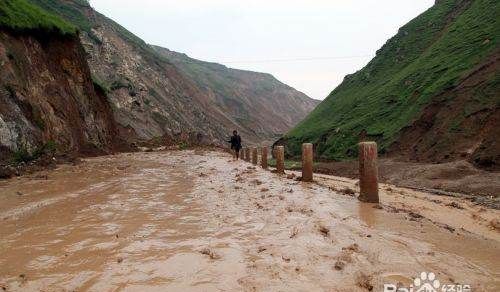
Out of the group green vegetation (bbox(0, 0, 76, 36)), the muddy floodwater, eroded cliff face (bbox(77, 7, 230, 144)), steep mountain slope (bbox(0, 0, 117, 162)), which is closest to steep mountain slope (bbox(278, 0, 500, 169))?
the muddy floodwater

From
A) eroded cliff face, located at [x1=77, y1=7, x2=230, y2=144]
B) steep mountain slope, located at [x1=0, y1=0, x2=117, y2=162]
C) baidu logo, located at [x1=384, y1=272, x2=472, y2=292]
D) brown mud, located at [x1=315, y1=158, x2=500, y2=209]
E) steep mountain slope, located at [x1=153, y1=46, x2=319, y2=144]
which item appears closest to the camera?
baidu logo, located at [x1=384, y1=272, x2=472, y2=292]

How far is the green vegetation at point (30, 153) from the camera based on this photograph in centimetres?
1514

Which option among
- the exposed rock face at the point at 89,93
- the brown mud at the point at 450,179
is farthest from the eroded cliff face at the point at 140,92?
the brown mud at the point at 450,179

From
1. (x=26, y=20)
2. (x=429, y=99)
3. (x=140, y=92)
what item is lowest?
(x=429, y=99)

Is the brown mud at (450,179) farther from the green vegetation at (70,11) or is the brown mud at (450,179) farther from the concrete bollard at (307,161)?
the green vegetation at (70,11)

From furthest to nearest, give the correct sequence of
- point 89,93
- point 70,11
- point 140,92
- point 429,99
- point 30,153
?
point 70,11 < point 140,92 < point 89,93 < point 429,99 < point 30,153

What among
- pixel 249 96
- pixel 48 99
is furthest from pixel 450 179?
pixel 249 96

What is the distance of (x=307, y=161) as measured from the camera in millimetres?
13672

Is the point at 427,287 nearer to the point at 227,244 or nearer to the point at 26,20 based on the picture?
the point at 227,244

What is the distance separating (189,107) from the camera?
6956 centimetres

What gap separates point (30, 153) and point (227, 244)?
12894mm

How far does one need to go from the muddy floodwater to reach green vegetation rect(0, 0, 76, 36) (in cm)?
1346

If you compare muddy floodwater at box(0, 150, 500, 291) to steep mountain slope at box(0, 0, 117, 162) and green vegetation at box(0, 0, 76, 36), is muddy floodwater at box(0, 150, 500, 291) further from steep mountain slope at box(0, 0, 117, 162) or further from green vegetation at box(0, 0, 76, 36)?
green vegetation at box(0, 0, 76, 36)

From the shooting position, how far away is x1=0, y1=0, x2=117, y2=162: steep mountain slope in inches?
670
